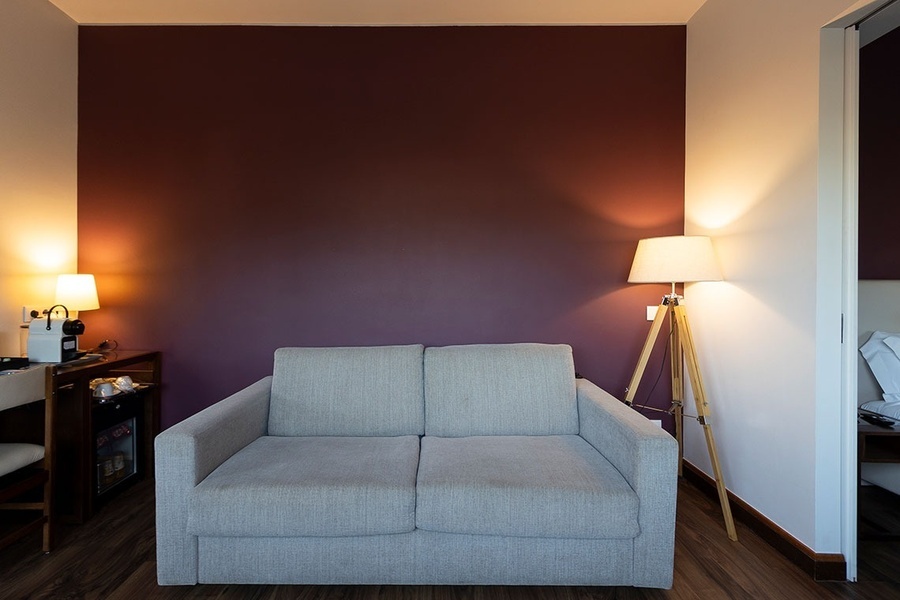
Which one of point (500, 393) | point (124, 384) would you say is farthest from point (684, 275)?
point (124, 384)

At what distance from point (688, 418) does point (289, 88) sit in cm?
335

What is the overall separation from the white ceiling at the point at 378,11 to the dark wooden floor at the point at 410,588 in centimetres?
295

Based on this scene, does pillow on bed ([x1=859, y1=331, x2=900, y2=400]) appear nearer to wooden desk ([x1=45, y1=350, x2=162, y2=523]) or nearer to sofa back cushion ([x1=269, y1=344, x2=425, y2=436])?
sofa back cushion ([x1=269, y1=344, x2=425, y2=436])

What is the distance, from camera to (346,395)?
→ 2471mm

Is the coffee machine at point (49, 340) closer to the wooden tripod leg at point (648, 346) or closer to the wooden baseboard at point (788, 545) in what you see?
the wooden tripod leg at point (648, 346)

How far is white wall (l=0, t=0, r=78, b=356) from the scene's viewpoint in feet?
8.41

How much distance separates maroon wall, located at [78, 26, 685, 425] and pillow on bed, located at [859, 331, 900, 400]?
126 centimetres

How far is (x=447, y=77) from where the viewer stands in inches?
117

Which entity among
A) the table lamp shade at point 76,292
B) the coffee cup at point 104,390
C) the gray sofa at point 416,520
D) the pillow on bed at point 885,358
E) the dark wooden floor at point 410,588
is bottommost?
the dark wooden floor at point 410,588

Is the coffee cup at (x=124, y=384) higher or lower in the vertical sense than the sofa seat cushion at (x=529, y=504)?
higher

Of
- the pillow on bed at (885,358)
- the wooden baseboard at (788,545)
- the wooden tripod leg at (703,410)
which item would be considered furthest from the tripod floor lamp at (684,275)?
the pillow on bed at (885,358)

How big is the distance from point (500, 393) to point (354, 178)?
1647mm

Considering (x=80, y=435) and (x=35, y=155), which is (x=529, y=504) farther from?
(x=35, y=155)

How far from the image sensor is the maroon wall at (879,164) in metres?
2.82
